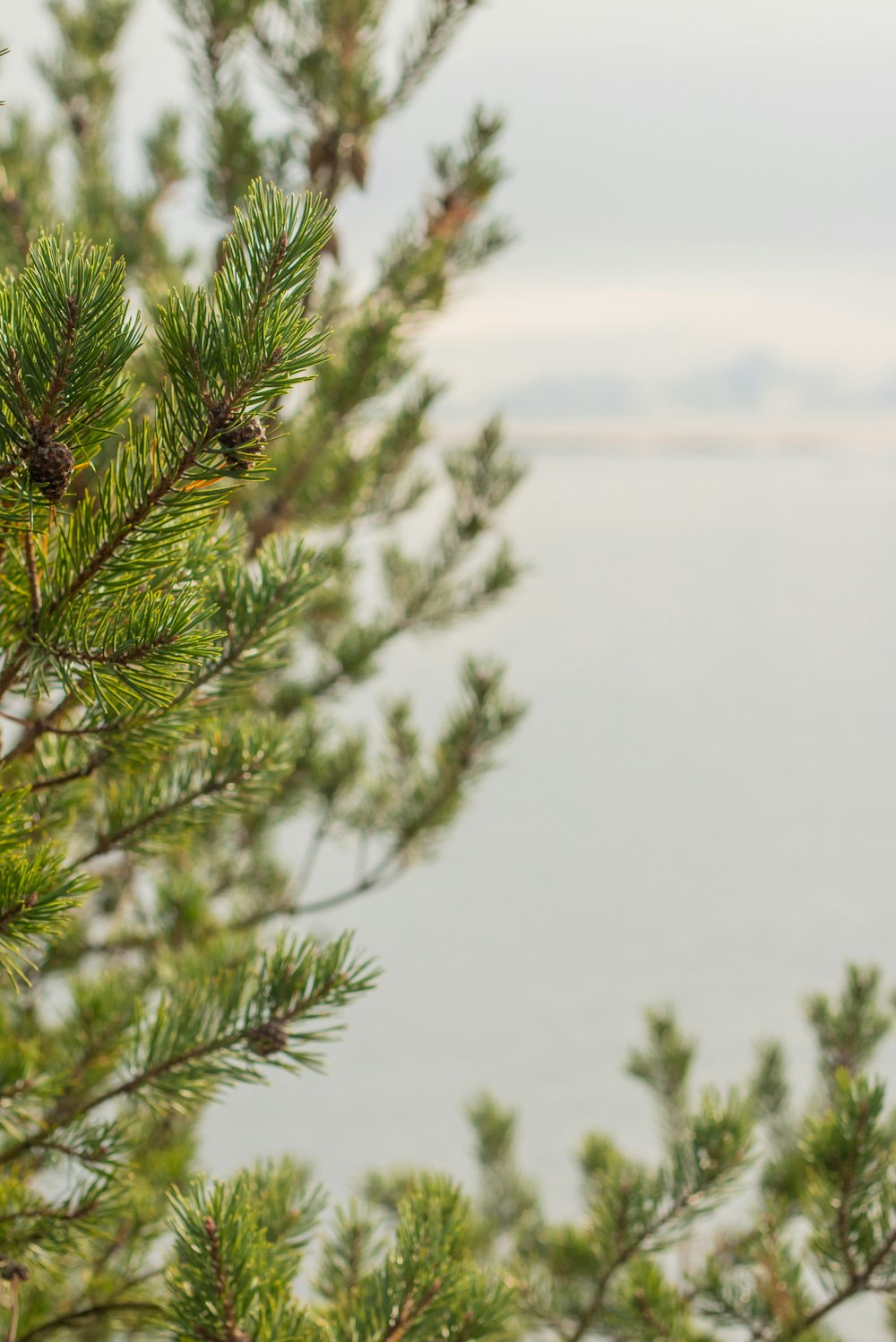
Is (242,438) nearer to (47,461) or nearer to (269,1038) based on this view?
(47,461)

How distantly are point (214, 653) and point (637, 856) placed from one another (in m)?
1.75

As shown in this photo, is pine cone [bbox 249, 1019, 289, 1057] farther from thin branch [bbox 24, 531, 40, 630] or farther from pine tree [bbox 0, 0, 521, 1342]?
thin branch [bbox 24, 531, 40, 630]

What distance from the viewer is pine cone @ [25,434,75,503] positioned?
0.27m

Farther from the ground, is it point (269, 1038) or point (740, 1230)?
point (740, 1230)

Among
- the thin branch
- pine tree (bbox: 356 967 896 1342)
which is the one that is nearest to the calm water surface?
pine tree (bbox: 356 967 896 1342)

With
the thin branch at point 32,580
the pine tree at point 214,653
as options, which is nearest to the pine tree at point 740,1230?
the pine tree at point 214,653

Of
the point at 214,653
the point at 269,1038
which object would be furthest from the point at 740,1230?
the point at 214,653

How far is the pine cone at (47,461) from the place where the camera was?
0.87ft

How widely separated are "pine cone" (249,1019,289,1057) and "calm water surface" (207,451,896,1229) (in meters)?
0.99

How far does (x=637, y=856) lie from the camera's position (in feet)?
6.48

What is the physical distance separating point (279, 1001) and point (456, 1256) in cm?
16

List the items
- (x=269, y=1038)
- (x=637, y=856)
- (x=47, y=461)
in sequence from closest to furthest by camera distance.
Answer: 1. (x=47, y=461)
2. (x=269, y=1038)
3. (x=637, y=856)

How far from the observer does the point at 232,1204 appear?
0.35 metres

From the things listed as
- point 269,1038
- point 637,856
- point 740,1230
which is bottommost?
point 269,1038
